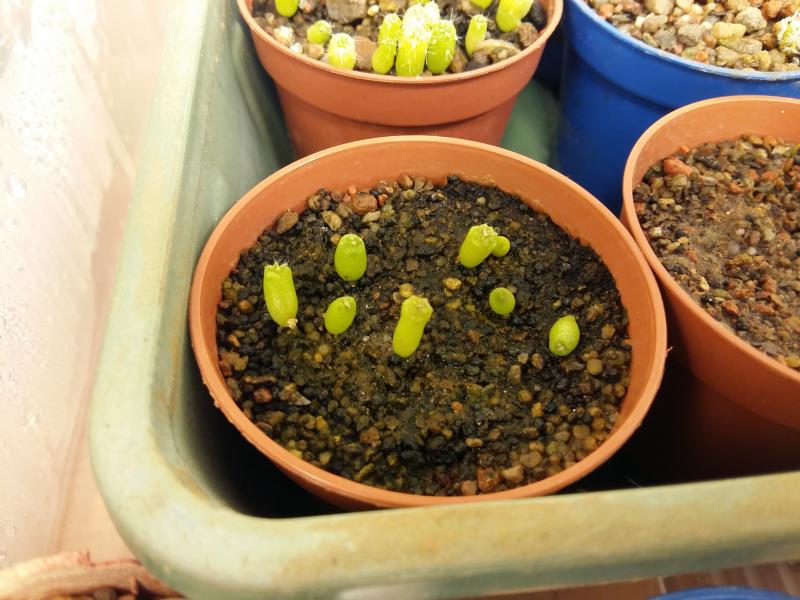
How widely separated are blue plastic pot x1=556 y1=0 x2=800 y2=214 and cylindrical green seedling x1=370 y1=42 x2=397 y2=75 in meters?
0.36

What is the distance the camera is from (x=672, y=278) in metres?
0.78

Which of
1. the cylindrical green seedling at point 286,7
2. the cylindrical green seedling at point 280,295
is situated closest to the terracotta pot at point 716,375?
the cylindrical green seedling at point 280,295

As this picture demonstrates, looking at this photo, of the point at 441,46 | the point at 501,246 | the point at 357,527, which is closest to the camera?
the point at 357,527

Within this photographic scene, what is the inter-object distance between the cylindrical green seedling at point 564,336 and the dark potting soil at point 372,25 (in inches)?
18.3

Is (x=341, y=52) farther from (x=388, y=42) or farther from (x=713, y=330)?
(x=713, y=330)

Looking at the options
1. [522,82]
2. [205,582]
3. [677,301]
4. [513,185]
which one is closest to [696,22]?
[522,82]

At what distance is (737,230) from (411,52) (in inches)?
20.5

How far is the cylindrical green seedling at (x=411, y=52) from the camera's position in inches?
35.9

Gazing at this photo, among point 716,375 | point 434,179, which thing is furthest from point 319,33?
point 716,375

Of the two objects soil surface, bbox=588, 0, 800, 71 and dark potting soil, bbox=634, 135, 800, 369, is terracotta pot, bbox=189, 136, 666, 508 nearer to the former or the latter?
dark potting soil, bbox=634, 135, 800, 369

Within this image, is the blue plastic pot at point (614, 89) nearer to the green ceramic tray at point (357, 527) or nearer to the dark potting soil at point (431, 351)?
the dark potting soil at point (431, 351)

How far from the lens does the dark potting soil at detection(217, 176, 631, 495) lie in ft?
2.32

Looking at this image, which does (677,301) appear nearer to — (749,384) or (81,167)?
(749,384)

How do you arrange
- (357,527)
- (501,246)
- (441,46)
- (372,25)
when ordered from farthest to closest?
(372,25)
(441,46)
(501,246)
(357,527)
